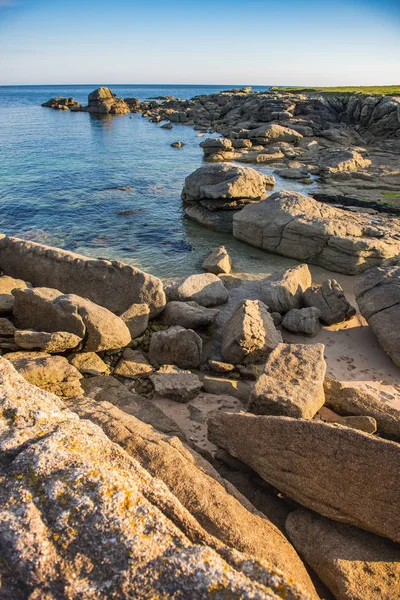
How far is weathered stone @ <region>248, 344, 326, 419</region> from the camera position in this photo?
7.28 m

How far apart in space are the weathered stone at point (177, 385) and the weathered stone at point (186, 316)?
2593 mm

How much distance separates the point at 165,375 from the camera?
9.11 metres

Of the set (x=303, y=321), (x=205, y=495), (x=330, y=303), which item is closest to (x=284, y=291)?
(x=330, y=303)

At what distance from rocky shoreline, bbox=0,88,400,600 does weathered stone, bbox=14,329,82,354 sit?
0.03 metres

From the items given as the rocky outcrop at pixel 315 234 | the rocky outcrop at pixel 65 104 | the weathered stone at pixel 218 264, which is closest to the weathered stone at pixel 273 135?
the rocky outcrop at pixel 315 234

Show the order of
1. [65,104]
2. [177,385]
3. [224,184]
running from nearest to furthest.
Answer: [177,385] < [224,184] < [65,104]

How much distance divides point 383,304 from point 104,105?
93.9 metres

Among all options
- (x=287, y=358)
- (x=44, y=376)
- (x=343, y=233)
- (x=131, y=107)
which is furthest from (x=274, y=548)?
(x=131, y=107)

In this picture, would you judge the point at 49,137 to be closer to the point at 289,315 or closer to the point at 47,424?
the point at 289,315

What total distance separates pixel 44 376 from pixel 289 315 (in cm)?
756

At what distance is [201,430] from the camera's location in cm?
770

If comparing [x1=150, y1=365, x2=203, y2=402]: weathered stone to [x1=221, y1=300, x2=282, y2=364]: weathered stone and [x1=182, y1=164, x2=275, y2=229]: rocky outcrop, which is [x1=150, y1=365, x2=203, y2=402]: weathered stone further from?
[x1=182, y1=164, x2=275, y2=229]: rocky outcrop

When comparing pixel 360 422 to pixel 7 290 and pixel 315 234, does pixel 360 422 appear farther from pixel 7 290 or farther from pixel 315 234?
pixel 315 234

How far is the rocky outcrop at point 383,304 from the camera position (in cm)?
1069
